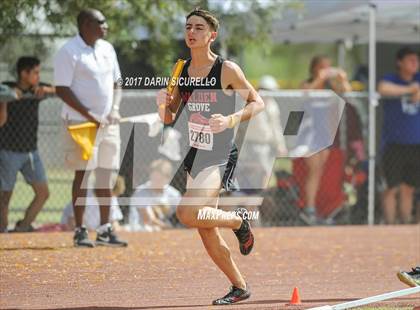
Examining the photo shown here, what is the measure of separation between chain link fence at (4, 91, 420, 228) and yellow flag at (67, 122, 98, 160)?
6.22 feet

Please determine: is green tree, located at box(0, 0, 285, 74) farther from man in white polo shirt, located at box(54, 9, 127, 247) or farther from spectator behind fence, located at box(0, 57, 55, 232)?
man in white polo shirt, located at box(54, 9, 127, 247)

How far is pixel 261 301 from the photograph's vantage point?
26.6 ft

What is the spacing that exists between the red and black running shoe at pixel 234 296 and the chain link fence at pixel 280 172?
5462mm

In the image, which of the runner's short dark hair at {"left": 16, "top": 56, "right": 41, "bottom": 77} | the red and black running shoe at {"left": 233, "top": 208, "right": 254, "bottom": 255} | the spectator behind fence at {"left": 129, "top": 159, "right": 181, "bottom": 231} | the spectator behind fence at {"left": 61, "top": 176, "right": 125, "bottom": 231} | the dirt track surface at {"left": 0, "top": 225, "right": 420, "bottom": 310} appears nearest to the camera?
the red and black running shoe at {"left": 233, "top": 208, "right": 254, "bottom": 255}

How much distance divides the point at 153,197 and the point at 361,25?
5755 millimetres

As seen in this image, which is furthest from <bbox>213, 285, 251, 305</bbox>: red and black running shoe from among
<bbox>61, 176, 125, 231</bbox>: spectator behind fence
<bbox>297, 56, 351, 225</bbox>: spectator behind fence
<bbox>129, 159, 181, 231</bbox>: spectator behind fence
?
<bbox>297, 56, 351, 225</bbox>: spectator behind fence

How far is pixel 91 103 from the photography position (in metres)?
11.3

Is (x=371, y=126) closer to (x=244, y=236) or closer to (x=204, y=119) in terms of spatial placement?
(x=244, y=236)

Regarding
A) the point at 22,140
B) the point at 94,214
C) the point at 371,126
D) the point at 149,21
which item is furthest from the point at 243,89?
the point at 371,126

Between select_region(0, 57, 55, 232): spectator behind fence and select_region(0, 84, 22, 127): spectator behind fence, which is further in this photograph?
select_region(0, 57, 55, 232): spectator behind fence

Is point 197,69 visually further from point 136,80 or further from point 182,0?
point 182,0

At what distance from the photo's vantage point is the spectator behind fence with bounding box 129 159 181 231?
13734 mm

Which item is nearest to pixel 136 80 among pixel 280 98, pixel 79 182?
pixel 79 182

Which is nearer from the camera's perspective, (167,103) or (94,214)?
(167,103)
